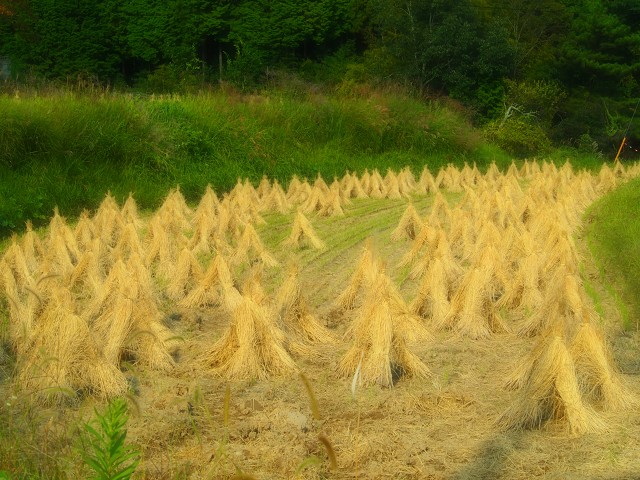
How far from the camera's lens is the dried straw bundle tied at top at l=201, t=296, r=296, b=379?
504 centimetres

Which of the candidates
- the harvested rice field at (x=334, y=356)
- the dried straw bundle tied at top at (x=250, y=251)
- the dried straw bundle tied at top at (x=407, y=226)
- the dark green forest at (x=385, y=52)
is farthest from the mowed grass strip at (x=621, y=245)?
the dark green forest at (x=385, y=52)

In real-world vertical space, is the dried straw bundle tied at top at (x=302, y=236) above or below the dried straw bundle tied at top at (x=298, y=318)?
above

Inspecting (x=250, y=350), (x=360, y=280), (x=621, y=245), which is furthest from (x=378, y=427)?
(x=621, y=245)

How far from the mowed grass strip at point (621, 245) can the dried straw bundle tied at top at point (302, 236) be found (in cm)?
268

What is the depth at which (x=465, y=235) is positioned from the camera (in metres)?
8.30

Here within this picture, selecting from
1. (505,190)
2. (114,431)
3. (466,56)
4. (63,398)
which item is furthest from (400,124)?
(114,431)

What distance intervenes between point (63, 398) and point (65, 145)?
24.7 feet

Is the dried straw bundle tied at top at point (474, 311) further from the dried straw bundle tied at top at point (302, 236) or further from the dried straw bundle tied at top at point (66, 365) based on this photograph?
the dried straw bundle tied at top at point (302, 236)

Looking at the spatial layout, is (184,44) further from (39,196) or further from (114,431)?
(114,431)

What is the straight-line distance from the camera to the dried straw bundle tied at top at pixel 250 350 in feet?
16.5

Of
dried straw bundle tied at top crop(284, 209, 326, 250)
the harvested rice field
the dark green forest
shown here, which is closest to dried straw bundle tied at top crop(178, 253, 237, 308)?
the harvested rice field

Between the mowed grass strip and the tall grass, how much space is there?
5639mm

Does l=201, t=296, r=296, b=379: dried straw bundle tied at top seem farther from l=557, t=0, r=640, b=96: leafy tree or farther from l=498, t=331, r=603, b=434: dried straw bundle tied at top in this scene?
l=557, t=0, r=640, b=96: leafy tree

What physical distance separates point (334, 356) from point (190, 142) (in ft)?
27.5
